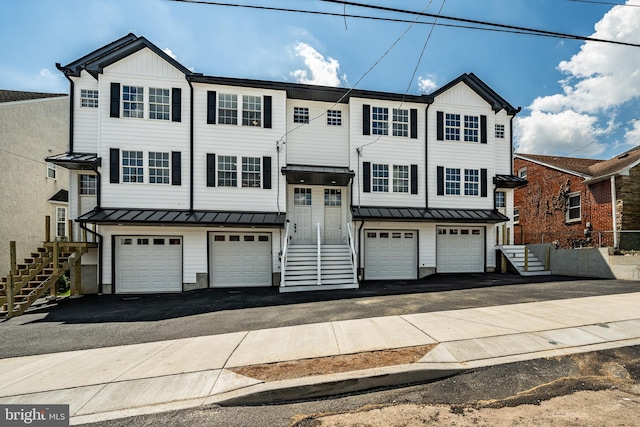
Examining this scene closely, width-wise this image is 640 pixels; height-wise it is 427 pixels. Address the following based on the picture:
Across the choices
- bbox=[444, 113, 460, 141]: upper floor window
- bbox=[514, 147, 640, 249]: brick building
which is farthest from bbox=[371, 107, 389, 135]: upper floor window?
bbox=[514, 147, 640, 249]: brick building

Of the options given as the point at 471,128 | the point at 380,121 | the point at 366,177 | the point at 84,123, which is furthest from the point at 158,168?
the point at 471,128

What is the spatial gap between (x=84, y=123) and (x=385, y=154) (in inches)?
569

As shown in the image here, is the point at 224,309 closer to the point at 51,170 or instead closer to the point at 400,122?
the point at 400,122

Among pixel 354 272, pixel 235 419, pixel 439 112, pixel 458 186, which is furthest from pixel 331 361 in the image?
pixel 439 112

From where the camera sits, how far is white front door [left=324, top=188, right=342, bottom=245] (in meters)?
14.7

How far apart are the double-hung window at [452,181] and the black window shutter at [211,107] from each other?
12.3m

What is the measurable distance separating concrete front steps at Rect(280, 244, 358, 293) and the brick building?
503 inches

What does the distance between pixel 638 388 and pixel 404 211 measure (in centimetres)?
1089

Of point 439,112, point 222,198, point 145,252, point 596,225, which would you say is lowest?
point 145,252

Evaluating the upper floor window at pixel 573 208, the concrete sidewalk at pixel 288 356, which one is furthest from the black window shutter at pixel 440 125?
the concrete sidewalk at pixel 288 356

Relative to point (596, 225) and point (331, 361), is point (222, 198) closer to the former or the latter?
point (331, 361)

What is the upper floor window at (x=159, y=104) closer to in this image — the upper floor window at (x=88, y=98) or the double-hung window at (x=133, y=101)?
the double-hung window at (x=133, y=101)

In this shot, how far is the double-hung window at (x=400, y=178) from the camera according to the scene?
14.8 m

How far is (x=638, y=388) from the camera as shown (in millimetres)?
3771
